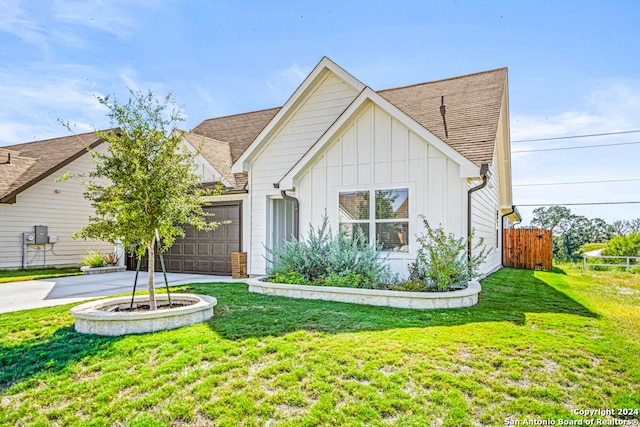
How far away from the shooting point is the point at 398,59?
47.2ft

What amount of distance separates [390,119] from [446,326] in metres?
5.19

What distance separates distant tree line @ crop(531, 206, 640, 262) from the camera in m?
35.2

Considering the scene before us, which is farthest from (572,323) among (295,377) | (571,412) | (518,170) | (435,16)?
(518,170)

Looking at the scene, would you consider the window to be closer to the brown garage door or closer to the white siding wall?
the white siding wall

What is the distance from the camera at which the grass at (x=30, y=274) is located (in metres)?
11.3

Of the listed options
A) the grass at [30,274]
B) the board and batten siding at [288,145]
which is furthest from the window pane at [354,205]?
the grass at [30,274]

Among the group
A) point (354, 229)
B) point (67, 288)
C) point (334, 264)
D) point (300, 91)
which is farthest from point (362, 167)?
point (67, 288)

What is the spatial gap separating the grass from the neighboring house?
3.81 metres

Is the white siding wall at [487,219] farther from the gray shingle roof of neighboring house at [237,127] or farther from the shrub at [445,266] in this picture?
the gray shingle roof of neighboring house at [237,127]

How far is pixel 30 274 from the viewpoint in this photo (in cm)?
1259

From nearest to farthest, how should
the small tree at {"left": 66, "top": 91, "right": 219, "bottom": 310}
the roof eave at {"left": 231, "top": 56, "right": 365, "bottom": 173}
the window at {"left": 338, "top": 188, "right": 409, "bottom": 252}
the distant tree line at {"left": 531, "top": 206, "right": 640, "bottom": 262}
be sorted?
the small tree at {"left": 66, "top": 91, "right": 219, "bottom": 310}
the window at {"left": 338, "top": 188, "right": 409, "bottom": 252}
the roof eave at {"left": 231, "top": 56, "right": 365, "bottom": 173}
the distant tree line at {"left": 531, "top": 206, "right": 640, "bottom": 262}

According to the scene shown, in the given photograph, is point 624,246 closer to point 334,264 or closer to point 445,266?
point 445,266

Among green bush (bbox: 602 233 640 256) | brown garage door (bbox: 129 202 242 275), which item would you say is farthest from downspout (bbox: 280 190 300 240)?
green bush (bbox: 602 233 640 256)

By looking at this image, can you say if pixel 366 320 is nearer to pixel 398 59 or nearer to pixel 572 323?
pixel 572 323
